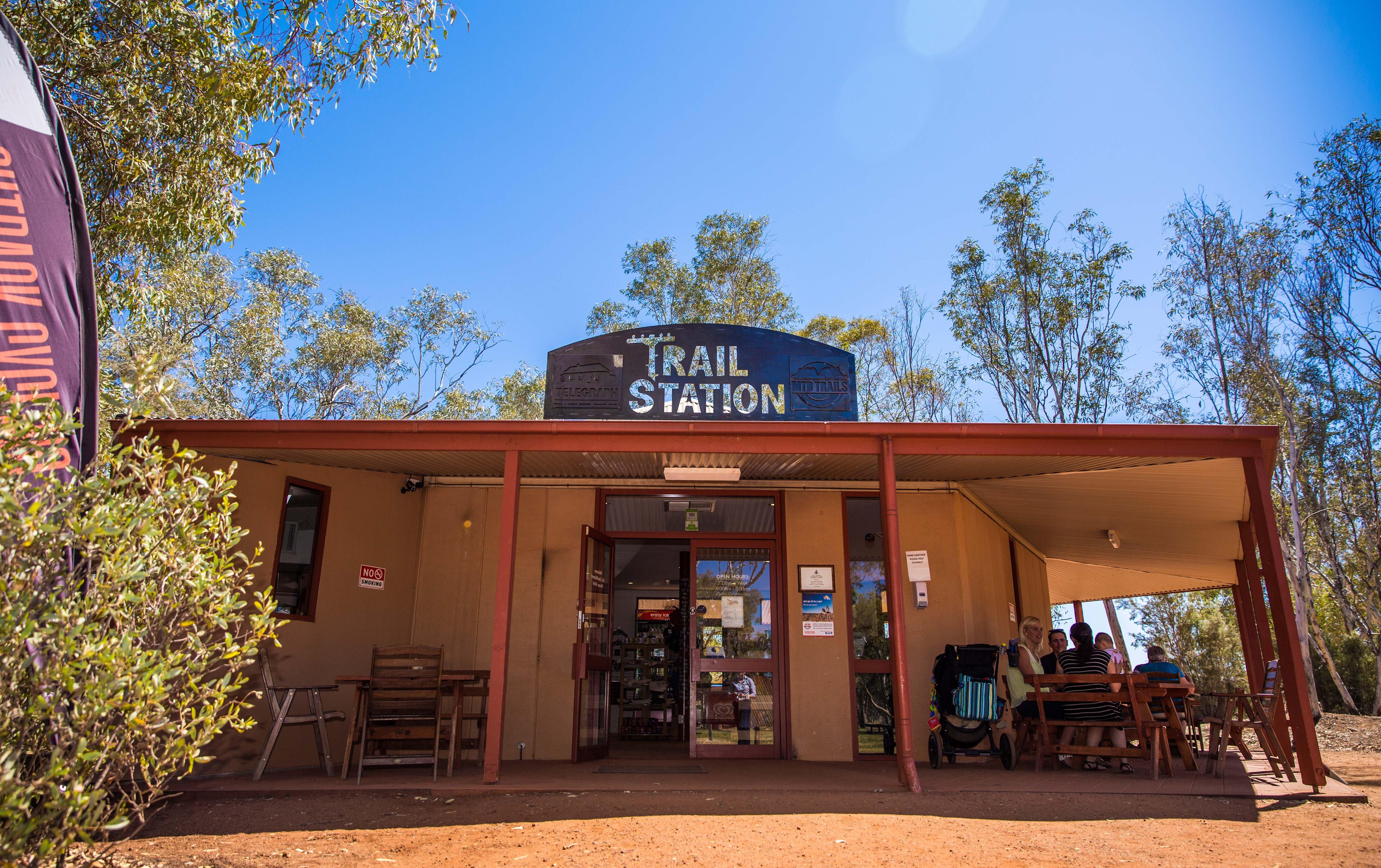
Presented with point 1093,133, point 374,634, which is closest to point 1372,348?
point 1093,133

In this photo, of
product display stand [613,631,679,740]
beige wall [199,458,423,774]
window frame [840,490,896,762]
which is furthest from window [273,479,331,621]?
window frame [840,490,896,762]

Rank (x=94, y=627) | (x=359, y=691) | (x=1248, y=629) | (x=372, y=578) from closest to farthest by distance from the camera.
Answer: (x=94, y=627)
(x=359, y=691)
(x=372, y=578)
(x=1248, y=629)

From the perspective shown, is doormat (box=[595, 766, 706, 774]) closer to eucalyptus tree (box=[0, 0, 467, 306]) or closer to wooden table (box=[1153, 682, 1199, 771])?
wooden table (box=[1153, 682, 1199, 771])

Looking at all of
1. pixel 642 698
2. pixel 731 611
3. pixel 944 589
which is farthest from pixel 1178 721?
pixel 642 698

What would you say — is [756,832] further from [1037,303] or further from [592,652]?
[1037,303]

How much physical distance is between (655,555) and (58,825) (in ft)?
31.5

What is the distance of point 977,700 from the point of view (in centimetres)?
662

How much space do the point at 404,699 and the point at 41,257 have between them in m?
3.55

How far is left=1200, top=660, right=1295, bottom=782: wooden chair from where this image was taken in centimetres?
603

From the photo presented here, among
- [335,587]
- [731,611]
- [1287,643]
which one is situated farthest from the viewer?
[731,611]

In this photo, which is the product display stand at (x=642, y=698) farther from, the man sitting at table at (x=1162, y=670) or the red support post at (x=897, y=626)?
the man sitting at table at (x=1162, y=670)

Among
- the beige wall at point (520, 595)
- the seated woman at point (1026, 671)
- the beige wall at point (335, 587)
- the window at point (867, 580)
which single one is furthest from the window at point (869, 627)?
the beige wall at point (335, 587)

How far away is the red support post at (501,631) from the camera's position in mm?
5430

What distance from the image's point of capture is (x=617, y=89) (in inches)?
539
